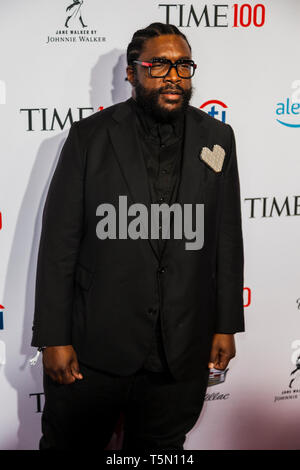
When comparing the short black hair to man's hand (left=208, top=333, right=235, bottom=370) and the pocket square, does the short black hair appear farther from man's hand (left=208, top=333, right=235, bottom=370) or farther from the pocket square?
man's hand (left=208, top=333, right=235, bottom=370)

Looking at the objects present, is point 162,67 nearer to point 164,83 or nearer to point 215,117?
point 164,83

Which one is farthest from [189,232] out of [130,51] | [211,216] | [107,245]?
[130,51]

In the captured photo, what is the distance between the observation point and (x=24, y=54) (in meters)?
2.01

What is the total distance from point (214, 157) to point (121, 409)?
3.05ft

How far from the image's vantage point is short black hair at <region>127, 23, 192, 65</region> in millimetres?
1669

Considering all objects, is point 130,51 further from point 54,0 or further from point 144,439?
point 144,439

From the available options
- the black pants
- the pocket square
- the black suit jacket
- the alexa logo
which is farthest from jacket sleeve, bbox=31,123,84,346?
the alexa logo

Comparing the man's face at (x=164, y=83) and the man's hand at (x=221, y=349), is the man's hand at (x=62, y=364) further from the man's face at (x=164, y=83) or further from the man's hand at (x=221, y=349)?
the man's face at (x=164, y=83)

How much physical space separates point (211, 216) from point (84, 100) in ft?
2.33

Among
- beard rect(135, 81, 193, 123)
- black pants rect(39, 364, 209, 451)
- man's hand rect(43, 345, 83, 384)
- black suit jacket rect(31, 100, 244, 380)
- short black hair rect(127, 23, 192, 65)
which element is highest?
short black hair rect(127, 23, 192, 65)

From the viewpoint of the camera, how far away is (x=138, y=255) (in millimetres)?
1700

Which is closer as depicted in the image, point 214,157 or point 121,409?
point 214,157

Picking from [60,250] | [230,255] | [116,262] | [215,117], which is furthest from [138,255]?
[215,117]
